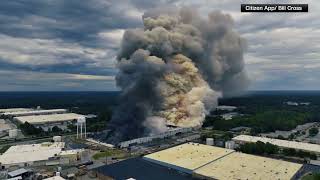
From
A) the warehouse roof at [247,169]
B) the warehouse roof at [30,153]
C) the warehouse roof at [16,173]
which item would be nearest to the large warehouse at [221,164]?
the warehouse roof at [247,169]

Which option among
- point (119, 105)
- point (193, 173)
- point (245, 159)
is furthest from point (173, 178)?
point (119, 105)

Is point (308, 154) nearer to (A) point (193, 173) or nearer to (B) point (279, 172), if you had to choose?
(B) point (279, 172)

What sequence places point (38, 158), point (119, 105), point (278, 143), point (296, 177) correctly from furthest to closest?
point (119, 105) → point (278, 143) → point (38, 158) → point (296, 177)

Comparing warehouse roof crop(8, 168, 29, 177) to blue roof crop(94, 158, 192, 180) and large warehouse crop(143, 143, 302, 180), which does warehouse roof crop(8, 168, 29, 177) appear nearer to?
blue roof crop(94, 158, 192, 180)

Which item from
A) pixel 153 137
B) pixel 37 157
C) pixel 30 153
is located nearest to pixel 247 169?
pixel 153 137

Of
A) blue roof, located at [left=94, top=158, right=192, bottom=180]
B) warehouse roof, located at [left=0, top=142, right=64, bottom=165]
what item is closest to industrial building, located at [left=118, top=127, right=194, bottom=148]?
blue roof, located at [left=94, top=158, right=192, bottom=180]

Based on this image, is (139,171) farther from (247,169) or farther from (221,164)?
(247,169)

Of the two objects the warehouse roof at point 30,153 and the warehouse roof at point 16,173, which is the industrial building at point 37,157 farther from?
the warehouse roof at point 16,173

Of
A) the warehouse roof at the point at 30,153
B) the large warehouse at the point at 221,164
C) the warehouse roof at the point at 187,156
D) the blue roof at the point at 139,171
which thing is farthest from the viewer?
the warehouse roof at the point at 30,153

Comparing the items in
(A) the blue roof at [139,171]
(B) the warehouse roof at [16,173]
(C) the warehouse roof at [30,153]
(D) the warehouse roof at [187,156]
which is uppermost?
(D) the warehouse roof at [187,156]
